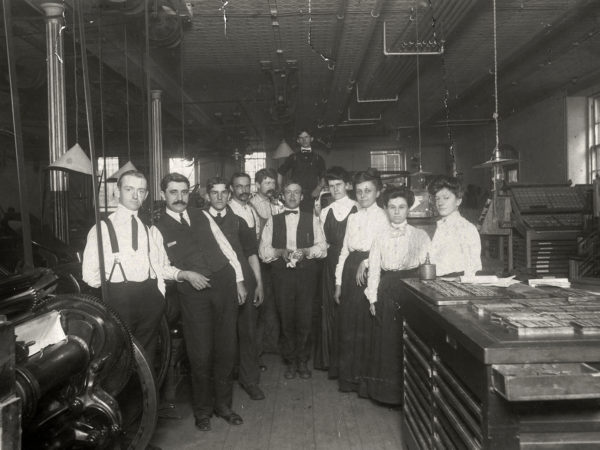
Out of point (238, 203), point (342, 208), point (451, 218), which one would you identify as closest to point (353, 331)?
point (342, 208)

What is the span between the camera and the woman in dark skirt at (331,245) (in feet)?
14.4

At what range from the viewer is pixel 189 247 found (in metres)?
3.30

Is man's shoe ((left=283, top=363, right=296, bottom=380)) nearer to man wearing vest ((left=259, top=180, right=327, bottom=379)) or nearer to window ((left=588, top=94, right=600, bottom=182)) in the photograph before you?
man wearing vest ((left=259, top=180, right=327, bottom=379))

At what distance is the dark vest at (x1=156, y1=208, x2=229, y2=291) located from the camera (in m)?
3.28

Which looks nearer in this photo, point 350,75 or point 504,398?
point 504,398

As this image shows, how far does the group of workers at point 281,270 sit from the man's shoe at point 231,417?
0.04ft

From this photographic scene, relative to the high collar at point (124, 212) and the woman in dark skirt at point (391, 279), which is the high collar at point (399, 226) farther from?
the high collar at point (124, 212)

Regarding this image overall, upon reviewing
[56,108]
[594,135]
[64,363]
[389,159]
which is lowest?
[64,363]

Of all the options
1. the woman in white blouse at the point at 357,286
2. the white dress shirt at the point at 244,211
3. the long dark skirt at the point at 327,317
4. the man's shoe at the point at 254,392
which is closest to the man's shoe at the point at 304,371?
the long dark skirt at the point at 327,317

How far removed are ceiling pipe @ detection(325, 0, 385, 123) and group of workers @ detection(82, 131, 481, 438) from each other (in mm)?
2259

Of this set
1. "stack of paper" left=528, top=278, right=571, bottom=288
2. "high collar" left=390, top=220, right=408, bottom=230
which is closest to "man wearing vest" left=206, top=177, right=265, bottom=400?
"high collar" left=390, top=220, right=408, bottom=230

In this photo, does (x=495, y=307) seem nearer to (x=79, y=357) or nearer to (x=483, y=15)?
(x=79, y=357)

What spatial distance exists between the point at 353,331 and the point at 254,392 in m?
0.87

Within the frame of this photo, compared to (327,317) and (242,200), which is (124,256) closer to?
(242,200)
